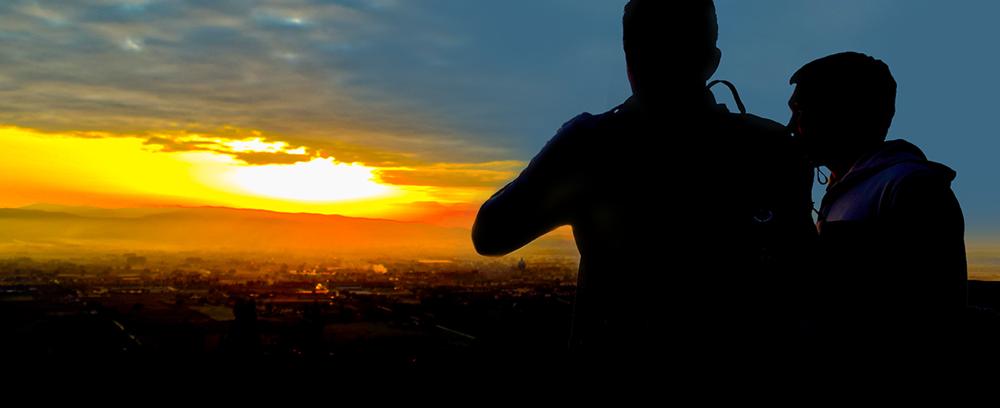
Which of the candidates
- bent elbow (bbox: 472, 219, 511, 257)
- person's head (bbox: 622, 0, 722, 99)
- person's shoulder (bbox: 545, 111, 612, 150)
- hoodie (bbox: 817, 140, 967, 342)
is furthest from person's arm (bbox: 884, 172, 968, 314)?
bent elbow (bbox: 472, 219, 511, 257)

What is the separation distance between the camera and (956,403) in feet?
8.31

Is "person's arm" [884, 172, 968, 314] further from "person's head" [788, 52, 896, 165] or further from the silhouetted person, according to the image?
the silhouetted person

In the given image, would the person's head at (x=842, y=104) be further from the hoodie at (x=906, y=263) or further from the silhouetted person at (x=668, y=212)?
the silhouetted person at (x=668, y=212)

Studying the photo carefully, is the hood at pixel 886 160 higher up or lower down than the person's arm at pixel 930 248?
higher up

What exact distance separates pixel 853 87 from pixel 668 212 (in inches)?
69.8

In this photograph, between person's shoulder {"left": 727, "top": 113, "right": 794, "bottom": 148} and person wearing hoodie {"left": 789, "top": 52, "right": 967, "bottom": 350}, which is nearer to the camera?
person's shoulder {"left": 727, "top": 113, "right": 794, "bottom": 148}

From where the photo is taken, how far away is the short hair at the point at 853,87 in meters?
2.86

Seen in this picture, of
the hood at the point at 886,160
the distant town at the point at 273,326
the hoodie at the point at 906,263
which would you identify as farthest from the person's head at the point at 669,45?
the distant town at the point at 273,326

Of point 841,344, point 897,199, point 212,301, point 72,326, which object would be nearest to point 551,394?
point 841,344

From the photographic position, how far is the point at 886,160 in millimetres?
2750

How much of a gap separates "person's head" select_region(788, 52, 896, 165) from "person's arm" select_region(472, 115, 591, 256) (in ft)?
5.51

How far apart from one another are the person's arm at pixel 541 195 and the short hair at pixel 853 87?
1699mm

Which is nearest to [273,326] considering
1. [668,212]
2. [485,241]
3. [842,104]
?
[842,104]

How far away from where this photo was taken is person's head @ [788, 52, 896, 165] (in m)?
2.86
